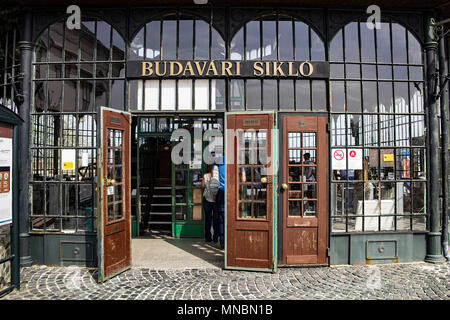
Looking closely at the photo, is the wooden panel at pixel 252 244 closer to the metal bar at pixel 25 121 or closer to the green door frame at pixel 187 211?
the green door frame at pixel 187 211

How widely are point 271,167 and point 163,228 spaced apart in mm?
4077

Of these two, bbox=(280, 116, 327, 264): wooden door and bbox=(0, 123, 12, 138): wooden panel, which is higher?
bbox=(0, 123, 12, 138): wooden panel

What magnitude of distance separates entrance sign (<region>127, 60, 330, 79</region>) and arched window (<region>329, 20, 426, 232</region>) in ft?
1.43

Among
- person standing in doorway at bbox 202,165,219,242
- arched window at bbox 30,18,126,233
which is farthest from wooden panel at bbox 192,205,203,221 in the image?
arched window at bbox 30,18,126,233

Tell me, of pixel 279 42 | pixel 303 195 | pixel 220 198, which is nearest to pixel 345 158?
pixel 303 195

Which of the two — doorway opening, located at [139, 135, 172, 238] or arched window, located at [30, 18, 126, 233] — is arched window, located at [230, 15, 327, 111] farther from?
doorway opening, located at [139, 135, 172, 238]

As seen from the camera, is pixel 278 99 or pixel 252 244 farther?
pixel 278 99

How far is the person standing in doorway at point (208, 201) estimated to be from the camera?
6.35 metres

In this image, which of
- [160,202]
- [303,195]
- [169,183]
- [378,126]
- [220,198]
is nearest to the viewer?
[303,195]

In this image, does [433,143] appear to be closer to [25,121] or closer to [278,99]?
[278,99]

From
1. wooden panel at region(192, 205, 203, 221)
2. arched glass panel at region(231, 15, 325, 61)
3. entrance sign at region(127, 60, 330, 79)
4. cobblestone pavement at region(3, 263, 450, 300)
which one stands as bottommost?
cobblestone pavement at region(3, 263, 450, 300)

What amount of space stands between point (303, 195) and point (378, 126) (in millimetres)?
1954

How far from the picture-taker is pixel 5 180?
13.9ft

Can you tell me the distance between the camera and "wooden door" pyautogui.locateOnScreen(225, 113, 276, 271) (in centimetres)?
496
